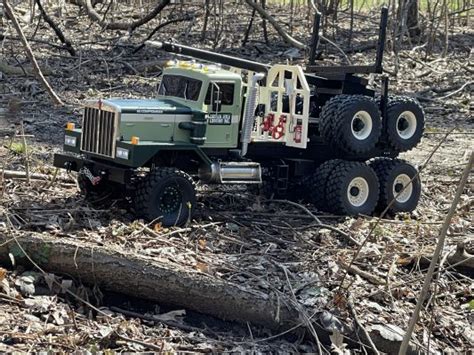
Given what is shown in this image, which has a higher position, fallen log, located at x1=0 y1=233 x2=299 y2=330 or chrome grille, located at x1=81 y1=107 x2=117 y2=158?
chrome grille, located at x1=81 y1=107 x2=117 y2=158

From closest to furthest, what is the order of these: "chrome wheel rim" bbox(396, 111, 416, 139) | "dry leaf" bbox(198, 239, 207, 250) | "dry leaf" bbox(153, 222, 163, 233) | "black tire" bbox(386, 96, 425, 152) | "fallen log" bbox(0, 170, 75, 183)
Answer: "dry leaf" bbox(198, 239, 207, 250) → "dry leaf" bbox(153, 222, 163, 233) → "fallen log" bbox(0, 170, 75, 183) → "black tire" bbox(386, 96, 425, 152) → "chrome wheel rim" bbox(396, 111, 416, 139)

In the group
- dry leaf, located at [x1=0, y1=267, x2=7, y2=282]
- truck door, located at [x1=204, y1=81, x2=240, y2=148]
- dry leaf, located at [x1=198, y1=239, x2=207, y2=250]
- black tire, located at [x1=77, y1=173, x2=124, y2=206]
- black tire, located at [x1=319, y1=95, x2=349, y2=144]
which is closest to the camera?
dry leaf, located at [x1=0, y1=267, x2=7, y2=282]

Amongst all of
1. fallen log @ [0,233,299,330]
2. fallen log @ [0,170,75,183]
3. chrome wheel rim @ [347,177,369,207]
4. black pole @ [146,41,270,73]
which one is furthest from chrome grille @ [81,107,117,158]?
chrome wheel rim @ [347,177,369,207]

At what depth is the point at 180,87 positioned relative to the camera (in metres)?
9.94

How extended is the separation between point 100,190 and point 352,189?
2879mm

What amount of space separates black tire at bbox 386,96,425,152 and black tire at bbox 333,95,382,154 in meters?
0.26

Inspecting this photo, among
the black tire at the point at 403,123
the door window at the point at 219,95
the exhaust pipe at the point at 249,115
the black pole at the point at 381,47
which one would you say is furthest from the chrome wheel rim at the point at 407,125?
the door window at the point at 219,95

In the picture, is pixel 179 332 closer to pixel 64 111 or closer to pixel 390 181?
pixel 390 181

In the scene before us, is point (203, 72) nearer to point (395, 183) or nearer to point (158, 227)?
point (158, 227)

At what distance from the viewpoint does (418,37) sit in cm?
2414

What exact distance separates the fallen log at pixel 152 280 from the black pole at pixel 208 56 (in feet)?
9.43

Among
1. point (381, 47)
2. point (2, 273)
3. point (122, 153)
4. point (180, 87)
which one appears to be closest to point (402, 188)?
point (381, 47)

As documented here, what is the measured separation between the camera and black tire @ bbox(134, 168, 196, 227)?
29.1ft

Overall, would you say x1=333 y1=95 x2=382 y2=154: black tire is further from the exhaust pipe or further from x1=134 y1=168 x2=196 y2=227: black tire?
x1=134 y1=168 x2=196 y2=227: black tire
